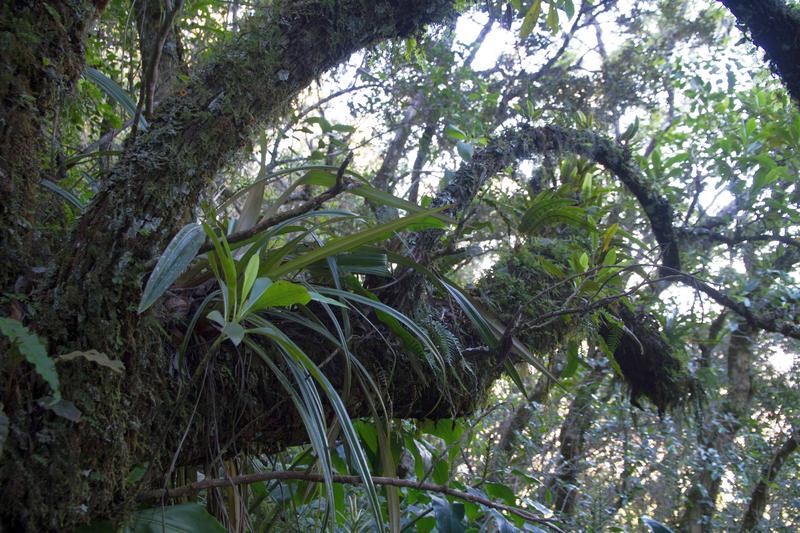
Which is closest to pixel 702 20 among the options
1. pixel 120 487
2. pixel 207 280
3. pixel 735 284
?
pixel 735 284

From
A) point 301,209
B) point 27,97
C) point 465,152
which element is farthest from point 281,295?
point 465,152

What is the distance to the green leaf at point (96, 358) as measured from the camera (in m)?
0.75

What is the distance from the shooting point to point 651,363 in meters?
2.12

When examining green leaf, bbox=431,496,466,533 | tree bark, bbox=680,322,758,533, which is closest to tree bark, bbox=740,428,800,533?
tree bark, bbox=680,322,758,533

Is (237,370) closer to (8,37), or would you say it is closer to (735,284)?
(8,37)

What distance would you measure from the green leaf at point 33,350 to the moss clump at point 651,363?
1758 mm

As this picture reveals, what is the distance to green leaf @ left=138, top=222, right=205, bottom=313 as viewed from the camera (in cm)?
82

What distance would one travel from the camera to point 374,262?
4.29ft

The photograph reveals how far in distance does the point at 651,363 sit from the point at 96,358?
1918mm

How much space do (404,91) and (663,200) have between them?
2.48m

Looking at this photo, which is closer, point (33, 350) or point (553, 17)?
point (33, 350)

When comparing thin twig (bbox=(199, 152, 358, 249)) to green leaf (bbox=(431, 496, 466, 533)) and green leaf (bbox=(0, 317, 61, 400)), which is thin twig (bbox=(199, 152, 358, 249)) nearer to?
green leaf (bbox=(0, 317, 61, 400))

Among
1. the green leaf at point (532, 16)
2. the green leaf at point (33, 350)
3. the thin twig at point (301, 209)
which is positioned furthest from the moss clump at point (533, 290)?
the green leaf at point (33, 350)

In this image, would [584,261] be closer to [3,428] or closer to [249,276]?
[249,276]
